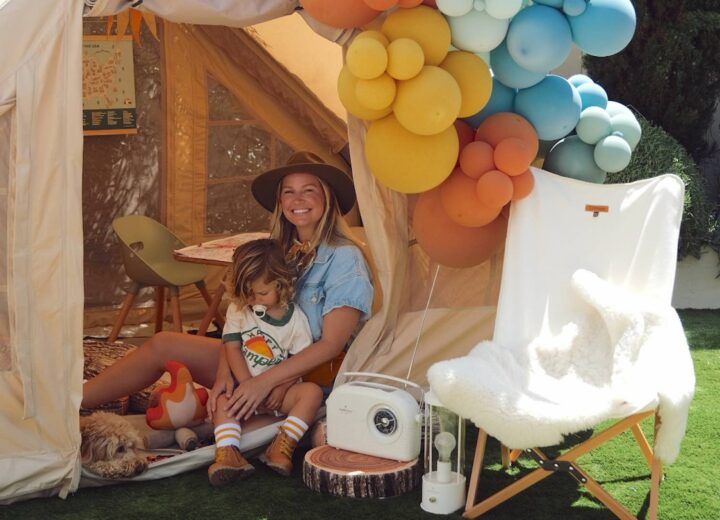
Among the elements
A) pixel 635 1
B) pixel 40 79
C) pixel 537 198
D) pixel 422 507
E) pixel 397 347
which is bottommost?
pixel 422 507

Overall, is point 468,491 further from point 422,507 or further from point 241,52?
point 241,52

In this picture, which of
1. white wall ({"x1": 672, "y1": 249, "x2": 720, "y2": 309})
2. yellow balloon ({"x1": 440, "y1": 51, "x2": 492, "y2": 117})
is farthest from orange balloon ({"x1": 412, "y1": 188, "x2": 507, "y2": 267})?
white wall ({"x1": 672, "y1": 249, "x2": 720, "y2": 309})

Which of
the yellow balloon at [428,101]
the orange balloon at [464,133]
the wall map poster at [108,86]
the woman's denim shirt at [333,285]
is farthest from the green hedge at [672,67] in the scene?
the yellow balloon at [428,101]

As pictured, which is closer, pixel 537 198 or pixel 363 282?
pixel 537 198

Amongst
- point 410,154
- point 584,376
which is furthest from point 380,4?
point 584,376

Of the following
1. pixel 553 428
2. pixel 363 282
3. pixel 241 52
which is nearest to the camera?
pixel 553 428

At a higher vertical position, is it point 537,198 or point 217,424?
point 537,198

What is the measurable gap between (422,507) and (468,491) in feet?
0.48

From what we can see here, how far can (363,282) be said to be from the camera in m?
3.48

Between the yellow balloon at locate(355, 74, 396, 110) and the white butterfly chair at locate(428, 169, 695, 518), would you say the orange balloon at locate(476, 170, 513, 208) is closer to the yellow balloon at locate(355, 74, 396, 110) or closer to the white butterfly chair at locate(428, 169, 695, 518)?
the white butterfly chair at locate(428, 169, 695, 518)

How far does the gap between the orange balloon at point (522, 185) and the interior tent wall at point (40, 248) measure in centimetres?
134

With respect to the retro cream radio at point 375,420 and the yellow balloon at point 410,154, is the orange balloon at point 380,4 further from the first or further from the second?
the retro cream radio at point 375,420

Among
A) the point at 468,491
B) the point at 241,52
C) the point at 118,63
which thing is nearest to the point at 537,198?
the point at 468,491

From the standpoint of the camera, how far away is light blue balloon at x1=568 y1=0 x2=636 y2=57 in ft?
9.82
